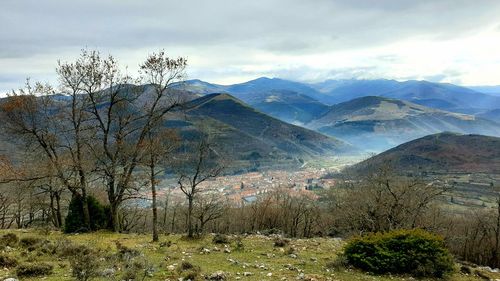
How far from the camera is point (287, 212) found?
67.4 meters

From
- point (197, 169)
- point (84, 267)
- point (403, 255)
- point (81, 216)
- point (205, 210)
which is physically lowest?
point (81, 216)

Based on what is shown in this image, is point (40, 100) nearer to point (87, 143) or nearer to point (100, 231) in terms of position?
point (87, 143)

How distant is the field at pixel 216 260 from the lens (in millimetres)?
17656

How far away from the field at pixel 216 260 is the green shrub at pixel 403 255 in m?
0.88

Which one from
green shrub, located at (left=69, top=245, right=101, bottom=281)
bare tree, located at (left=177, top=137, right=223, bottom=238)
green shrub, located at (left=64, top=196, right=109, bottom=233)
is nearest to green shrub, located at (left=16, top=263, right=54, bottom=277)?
green shrub, located at (left=69, top=245, right=101, bottom=281)

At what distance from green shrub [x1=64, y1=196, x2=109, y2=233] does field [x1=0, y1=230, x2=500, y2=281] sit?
6111 millimetres

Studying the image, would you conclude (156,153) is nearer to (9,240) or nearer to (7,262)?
(9,240)

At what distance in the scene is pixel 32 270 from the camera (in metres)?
16.7

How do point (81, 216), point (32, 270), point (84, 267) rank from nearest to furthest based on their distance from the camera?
point (84, 267), point (32, 270), point (81, 216)

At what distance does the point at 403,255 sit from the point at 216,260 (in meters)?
10.6

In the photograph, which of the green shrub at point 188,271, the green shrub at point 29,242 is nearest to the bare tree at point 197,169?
the green shrub at point 29,242

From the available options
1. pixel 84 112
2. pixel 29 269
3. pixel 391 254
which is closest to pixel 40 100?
pixel 84 112

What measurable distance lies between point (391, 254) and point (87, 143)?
27703 millimetres

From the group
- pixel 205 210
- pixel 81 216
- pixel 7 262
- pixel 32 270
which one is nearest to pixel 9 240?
pixel 7 262
